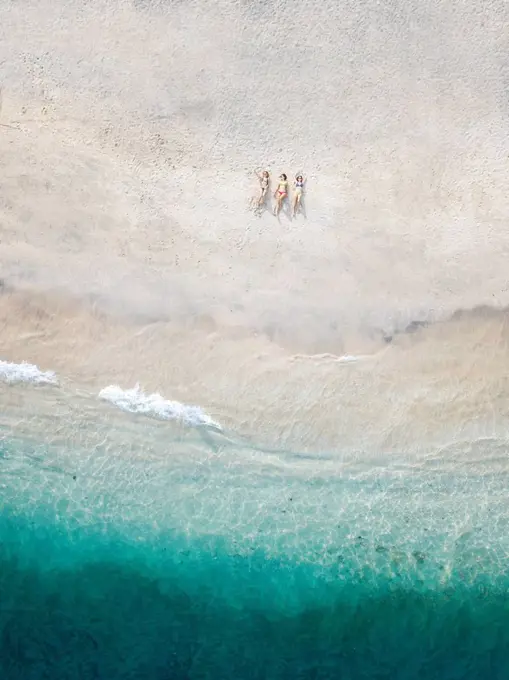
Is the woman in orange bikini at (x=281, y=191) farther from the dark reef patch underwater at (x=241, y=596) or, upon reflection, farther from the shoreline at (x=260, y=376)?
the dark reef patch underwater at (x=241, y=596)

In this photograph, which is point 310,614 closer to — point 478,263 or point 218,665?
point 218,665

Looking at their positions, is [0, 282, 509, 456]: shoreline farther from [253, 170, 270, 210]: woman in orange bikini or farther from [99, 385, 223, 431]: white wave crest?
[253, 170, 270, 210]: woman in orange bikini

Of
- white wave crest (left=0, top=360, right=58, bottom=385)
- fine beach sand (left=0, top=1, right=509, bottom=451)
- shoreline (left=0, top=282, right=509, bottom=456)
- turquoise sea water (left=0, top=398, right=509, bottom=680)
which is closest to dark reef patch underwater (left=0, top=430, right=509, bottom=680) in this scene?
turquoise sea water (left=0, top=398, right=509, bottom=680)

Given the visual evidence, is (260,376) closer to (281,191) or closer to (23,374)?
(281,191)

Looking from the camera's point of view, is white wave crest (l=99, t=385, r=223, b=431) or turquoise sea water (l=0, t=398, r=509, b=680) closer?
turquoise sea water (l=0, t=398, r=509, b=680)

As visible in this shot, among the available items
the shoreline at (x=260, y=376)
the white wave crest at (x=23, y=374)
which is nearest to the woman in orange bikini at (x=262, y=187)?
the shoreline at (x=260, y=376)

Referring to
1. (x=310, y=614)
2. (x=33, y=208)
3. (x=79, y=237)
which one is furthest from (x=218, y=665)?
(x=33, y=208)

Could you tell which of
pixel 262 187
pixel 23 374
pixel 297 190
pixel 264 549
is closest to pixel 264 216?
pixel 262 187
